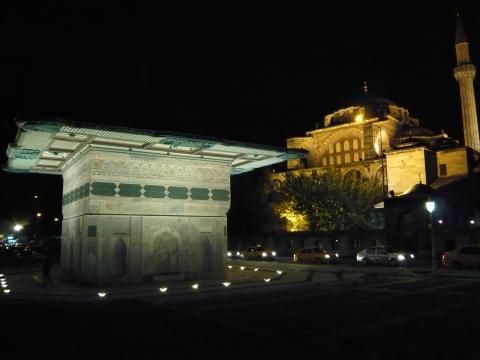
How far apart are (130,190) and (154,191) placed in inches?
40.5

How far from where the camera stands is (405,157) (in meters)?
53.7

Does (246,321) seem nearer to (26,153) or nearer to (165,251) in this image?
(165,251)

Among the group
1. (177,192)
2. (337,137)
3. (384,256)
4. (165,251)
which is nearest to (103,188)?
(177,192)

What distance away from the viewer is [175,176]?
61.9ft

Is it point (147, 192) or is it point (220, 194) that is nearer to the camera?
point (147, 192)

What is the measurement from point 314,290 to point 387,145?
50.8m

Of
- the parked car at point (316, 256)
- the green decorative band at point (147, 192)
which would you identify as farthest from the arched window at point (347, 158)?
the green decorative band at point (147, 192)

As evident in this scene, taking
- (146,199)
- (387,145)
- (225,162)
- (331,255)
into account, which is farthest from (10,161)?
(387,145)

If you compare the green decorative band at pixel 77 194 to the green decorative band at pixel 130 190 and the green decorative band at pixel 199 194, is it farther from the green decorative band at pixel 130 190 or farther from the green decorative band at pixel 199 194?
the green decorative band at pixel 199 194

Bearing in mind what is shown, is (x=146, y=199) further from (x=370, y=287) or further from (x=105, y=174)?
(x=370, y=287)

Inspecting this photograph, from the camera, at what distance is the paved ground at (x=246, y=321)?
751 centimetres

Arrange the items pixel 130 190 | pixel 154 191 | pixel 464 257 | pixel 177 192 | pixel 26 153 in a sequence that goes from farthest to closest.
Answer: pixel 464 257 < pixel 177 192 < pixel 154 191 < pixel 130 190 < pixel 26 153

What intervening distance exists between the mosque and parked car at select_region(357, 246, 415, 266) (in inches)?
220

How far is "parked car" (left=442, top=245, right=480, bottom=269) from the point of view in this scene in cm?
2406
